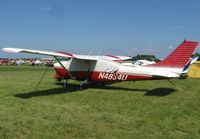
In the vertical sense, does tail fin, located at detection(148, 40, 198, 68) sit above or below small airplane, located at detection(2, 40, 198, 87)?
above

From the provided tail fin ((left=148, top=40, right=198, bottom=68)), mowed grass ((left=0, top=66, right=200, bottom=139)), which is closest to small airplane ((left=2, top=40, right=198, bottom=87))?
tail fin ((left=148, top=40, right=198, bottom=68))

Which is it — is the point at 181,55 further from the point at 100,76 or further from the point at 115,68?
the point at 100,76

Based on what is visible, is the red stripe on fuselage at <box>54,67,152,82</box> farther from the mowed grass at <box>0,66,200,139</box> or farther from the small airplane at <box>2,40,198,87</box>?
the mowed grass at <box>0,66,200,139</box>

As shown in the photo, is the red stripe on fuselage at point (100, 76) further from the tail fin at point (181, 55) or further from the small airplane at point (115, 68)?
the tail fin at point (181, 55)

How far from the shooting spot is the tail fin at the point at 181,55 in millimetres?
13133

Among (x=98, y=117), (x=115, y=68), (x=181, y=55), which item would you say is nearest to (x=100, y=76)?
(x=115, y=68)

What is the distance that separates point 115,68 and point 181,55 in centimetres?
341

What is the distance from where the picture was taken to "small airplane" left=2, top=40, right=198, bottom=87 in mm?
13180

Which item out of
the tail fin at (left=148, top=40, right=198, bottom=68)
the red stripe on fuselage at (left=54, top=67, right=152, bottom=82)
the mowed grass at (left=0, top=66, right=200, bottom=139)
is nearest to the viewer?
the mowed grass at (left=0, top=66, right=200, bottom=139)

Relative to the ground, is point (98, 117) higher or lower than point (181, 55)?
lower

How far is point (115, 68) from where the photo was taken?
583 inches

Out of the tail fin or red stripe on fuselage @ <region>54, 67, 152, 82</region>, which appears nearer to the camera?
the tail fin

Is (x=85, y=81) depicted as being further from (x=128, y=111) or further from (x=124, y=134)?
(x=124, y=134)

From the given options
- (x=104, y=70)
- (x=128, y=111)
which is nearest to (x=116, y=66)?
(x=104, y=70)
